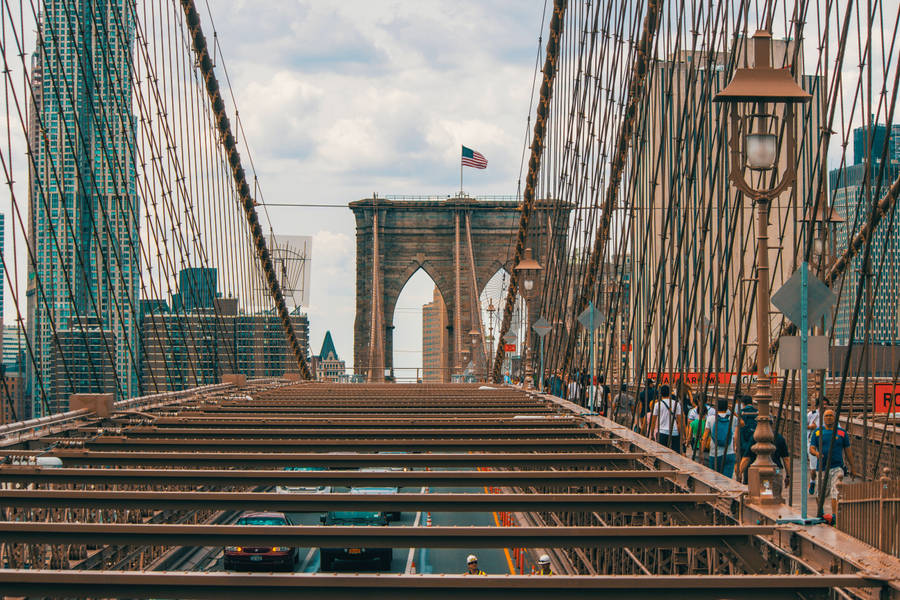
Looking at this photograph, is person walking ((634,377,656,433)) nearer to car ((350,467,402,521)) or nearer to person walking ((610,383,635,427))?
person walking ((610,383,635,427))

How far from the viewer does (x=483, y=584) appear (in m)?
4.70

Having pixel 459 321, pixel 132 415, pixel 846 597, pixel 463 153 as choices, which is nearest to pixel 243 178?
pixel 132 415

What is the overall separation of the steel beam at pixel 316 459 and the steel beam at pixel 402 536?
2.23 metres

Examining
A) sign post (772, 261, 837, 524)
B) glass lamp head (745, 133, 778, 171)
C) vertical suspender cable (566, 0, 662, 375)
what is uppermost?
vertical suspender cable (566, 0, 662, 375)

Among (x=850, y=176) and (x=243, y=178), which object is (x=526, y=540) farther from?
(x=850, y=176)

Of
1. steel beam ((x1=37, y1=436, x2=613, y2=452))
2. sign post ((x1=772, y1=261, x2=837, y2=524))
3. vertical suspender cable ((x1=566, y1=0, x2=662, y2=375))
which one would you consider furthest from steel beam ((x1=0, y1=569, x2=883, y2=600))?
vertical suspender cable ((x1=566, y1=0, x2=662, y2=375))

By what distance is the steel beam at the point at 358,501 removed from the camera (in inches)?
245

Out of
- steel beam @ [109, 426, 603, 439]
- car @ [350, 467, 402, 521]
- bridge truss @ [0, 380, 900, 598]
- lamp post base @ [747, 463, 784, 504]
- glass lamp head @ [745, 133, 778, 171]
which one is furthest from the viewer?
steel beam @ [109, 426, 603, 439]

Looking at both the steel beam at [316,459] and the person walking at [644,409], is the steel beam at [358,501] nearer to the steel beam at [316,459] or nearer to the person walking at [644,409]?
the steel beam at [316,459]

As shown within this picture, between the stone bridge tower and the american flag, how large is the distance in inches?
495

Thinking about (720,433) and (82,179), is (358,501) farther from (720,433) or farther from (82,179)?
(82,179)

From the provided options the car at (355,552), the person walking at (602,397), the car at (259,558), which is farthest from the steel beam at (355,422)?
the car at (259,558)

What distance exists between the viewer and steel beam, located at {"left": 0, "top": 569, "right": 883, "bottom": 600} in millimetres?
4625

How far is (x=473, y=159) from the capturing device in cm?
5075
